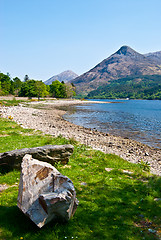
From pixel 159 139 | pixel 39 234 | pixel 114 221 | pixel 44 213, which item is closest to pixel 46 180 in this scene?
pixel 44 213

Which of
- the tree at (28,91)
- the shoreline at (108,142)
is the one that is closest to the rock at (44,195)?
the shoreline at (108,142)

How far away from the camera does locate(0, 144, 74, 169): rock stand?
29.1ft

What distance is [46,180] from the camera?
Result: 5434 mm

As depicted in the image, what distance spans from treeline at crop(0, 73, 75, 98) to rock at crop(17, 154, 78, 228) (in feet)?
353

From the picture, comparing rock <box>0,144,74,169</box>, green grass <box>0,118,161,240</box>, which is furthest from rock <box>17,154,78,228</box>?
rock <box>0,144,74,169</box>

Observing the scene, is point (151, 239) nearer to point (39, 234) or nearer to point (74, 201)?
point (74, 201)

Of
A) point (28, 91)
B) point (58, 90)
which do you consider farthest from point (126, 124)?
point (58, 90)

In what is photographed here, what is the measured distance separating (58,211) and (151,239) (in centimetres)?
285

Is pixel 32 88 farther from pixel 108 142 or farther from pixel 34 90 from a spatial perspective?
pixel 108 142

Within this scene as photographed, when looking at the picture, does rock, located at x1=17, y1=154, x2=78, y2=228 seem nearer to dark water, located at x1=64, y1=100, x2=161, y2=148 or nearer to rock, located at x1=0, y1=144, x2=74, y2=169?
rock, located at x1=0, y1=144, x2=74, y2=169

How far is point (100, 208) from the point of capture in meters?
6.61

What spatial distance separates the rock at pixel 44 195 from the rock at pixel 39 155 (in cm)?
331

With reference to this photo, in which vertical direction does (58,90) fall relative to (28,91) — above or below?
above

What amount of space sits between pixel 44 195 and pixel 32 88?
119 metres
